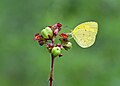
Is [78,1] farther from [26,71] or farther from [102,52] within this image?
[26,71]

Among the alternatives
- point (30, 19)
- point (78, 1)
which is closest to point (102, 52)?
point (78, 1)

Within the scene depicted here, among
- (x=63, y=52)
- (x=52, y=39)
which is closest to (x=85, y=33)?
(x=52, y=39)

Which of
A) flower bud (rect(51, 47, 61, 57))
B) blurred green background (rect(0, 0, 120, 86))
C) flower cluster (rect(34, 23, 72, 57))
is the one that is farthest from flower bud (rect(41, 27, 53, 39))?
blurred green background (rect(0, 0, 120, 86))

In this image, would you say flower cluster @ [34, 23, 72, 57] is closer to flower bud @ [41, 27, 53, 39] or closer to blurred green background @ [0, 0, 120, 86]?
flower bud @ [41, 27, 53, 39]

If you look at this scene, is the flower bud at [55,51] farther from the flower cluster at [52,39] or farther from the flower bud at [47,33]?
the flower bud at [47,33]

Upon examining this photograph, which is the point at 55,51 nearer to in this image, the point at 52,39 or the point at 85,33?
the point at 52,39
